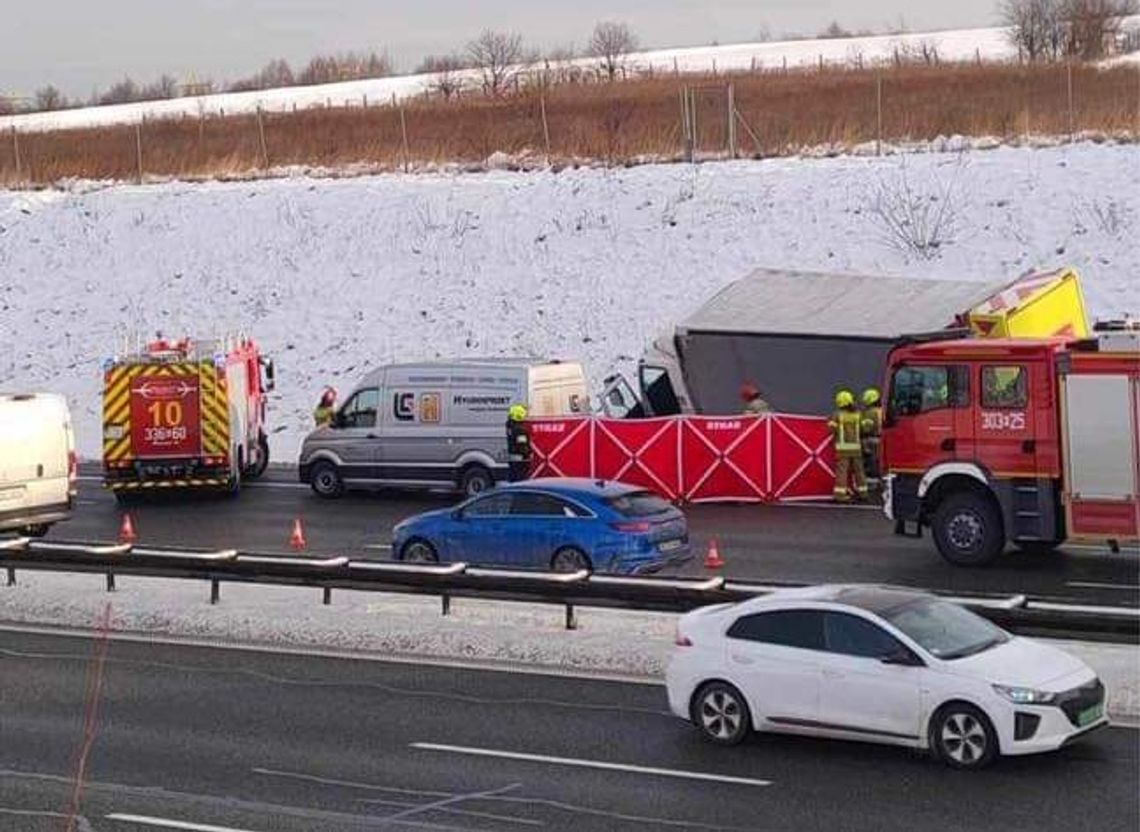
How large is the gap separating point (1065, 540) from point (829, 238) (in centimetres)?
2166

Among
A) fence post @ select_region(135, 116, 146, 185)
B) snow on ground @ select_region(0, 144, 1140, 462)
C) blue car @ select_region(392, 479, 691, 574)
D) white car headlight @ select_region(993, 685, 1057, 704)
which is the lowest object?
white car headlight @ select_region(993, 685, 1057, 704)

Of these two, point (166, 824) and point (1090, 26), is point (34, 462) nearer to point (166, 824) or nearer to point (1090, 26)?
point (166, 824)

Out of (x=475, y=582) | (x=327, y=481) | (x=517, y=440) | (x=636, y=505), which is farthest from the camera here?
(x=327, y=481)

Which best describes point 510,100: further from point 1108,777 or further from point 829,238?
point 1108,777

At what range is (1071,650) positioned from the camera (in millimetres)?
16703

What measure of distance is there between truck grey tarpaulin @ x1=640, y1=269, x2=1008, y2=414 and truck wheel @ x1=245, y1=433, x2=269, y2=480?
7318 millimetres

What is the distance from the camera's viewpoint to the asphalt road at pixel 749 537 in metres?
21.3

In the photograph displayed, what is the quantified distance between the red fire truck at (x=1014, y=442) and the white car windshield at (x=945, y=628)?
23.7ft

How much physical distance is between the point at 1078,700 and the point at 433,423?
723 inches

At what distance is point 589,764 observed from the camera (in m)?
14.1

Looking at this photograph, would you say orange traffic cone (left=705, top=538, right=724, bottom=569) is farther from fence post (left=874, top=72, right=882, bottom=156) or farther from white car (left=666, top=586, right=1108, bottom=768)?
fence post (left=874, top=72, right=882, bottom=156)

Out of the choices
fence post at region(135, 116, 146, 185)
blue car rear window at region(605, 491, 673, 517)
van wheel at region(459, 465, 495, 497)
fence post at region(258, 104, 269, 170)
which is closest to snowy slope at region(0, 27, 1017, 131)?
fence post at region(135, 116, 146, 185)

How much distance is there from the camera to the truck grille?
1335cm

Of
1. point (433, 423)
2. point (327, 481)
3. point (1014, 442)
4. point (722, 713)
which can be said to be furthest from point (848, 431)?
point (722, 713)
